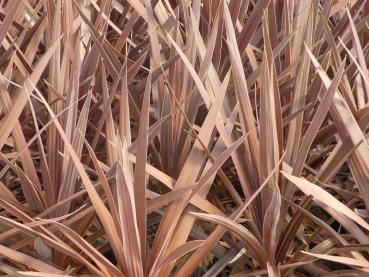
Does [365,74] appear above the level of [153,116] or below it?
above

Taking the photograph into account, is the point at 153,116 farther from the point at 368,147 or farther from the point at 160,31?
the point at 368,147

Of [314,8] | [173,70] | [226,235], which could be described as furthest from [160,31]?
[226,235]

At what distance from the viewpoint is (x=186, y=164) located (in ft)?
2.10

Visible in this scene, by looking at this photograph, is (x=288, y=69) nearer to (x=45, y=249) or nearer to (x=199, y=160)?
(x=199, y=160)

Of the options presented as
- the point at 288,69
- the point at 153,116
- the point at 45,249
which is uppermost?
the point at 288,69

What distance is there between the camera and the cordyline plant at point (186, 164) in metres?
0.58

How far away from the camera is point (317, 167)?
79cm

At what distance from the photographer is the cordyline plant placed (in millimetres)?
581

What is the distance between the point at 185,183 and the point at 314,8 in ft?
1.04

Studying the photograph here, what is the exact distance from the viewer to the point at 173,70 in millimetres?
759

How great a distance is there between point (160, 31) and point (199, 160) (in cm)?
26

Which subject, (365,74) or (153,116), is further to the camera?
(153,116)

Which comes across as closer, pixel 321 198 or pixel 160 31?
pixel 321 198

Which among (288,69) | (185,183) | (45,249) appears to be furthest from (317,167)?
(45,249)
